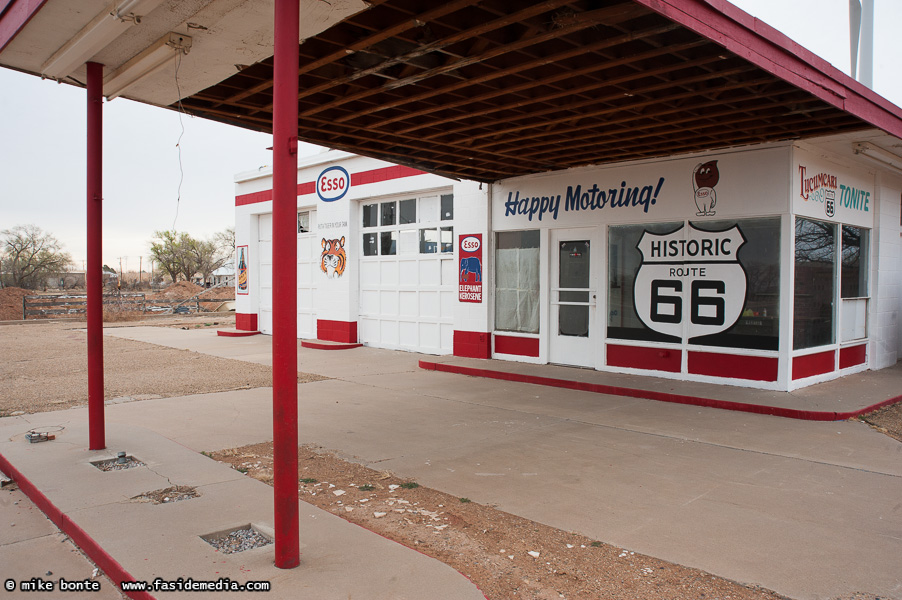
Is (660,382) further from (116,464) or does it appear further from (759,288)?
(116,464)

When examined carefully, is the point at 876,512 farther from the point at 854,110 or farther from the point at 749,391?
the point at 854,110

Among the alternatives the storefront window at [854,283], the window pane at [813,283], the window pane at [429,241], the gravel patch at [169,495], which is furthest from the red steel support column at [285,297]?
the window pane at [429,241]

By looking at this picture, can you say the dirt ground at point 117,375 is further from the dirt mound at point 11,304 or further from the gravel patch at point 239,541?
the dirt mound at point 11,304

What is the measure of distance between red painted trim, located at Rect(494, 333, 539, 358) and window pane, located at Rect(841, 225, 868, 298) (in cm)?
528

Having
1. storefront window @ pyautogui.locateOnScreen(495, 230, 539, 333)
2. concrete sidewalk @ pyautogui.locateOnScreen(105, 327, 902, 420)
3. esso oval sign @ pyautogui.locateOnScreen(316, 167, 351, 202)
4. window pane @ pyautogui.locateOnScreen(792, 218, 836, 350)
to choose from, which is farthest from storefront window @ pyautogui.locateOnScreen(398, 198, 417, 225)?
window pane @ pyautogui.locateOnScreen(792, 218, 836, 350)

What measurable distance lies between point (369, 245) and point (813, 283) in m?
10.1

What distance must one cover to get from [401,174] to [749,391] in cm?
898

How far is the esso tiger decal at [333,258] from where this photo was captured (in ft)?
53.1

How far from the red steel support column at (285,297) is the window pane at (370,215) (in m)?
12.1

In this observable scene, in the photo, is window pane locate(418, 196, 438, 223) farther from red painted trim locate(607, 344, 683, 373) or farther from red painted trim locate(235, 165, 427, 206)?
red painted trim locate(607, 344, 683, 373)

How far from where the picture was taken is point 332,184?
16.4m

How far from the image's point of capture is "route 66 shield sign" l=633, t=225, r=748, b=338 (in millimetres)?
9320

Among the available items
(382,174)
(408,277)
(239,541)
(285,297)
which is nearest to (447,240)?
(408,277)

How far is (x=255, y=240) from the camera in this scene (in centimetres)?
1953
